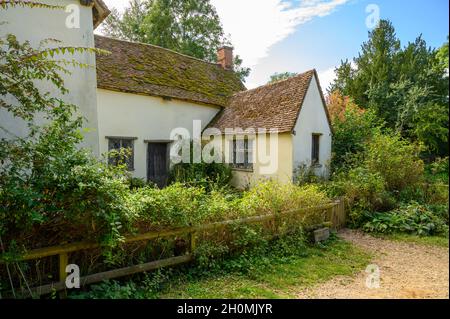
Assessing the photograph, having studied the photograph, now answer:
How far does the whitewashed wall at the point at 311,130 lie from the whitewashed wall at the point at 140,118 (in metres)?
5.41

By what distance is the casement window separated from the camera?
39.4 feet

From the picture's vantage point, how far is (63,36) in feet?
24.3

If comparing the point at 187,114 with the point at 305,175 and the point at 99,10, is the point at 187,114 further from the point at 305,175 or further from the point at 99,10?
the point at 305,175

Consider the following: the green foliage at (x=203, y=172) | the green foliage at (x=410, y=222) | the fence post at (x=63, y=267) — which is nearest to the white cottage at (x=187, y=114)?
the green foliage at (x=203, y=172)

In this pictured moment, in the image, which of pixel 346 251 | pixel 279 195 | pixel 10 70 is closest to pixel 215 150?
pixel 279 195

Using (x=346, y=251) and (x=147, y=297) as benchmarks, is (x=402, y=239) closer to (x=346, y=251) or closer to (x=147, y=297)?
(x=346, y=251)

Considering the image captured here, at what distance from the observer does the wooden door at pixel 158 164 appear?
1252 cm

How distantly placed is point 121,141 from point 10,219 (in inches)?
331

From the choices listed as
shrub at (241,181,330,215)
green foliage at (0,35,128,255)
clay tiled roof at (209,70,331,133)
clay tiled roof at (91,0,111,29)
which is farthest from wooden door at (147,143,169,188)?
green foliage at (0,35,128,255)

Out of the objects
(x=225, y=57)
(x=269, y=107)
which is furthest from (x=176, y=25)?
(x=269, y=107)

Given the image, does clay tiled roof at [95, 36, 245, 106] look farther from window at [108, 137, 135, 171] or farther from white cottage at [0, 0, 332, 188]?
window at [108, 137, 135, 171]

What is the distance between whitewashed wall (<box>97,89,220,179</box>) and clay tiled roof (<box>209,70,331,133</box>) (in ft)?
5.63

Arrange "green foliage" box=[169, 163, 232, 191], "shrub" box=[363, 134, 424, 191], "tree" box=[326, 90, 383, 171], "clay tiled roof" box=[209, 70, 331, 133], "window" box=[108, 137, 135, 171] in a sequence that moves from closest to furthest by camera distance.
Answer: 1. "shrub" box=[363, 134, 424, 191]
2. "clay tiled roof" box=[209, 70, 331, 133]
3. "window" box=[108, 137, 135, 171]
4. "green foliage" box=[169, 163, 232, 191]
5. "tree" box=[326, 90, 383, 171]

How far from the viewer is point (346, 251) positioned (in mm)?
6039
